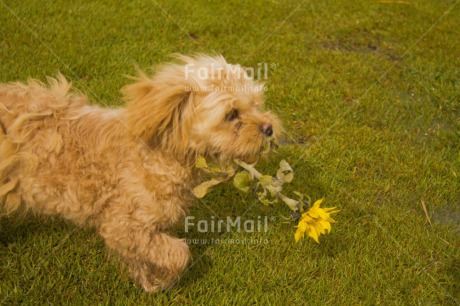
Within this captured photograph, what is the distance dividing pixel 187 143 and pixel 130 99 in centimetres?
46

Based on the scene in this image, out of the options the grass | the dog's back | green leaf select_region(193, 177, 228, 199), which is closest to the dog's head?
green leaf select_region(193, 177, 228, 199)

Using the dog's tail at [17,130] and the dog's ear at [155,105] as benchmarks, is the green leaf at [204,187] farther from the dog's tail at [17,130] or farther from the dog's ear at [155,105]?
the dog's tail at [17,130]

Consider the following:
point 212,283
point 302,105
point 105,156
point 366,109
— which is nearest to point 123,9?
point 302,105

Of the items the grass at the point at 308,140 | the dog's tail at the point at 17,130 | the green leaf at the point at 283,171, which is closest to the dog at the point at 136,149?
the dog's tail at the point at 17,130

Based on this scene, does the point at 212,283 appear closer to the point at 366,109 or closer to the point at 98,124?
the point at 98,124

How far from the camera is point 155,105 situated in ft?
8.17

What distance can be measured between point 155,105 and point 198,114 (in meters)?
0.26

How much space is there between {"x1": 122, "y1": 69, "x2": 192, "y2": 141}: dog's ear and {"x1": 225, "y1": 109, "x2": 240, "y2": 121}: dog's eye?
0.86ft

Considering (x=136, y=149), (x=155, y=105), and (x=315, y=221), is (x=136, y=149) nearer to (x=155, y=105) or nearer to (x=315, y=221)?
(x=155, y=105)

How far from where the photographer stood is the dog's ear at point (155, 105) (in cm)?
249

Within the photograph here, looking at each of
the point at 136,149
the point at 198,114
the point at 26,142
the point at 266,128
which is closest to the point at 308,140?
the point at 266,128

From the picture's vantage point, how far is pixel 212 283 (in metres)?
3.09

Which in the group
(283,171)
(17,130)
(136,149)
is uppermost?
(17,130)

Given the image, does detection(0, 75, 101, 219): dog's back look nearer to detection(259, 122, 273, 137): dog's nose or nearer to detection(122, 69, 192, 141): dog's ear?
detection(122, 69, 192, 141): dog's ear
